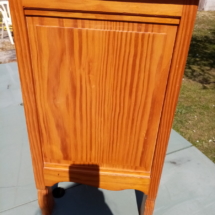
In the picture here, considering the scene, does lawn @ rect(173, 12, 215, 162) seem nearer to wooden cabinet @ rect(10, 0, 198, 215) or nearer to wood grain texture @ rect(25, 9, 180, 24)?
wooden cabinet @ rect(10, 0, 198, 215)

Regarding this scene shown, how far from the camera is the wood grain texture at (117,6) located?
89cm

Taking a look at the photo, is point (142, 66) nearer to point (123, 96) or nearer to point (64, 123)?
point (123, 96)

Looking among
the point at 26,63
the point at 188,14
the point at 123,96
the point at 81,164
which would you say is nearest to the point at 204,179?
the point at 81,164

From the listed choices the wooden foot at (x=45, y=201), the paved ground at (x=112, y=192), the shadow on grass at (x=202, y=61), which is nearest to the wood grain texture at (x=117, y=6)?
the wooden foot at (x=45, y=201)

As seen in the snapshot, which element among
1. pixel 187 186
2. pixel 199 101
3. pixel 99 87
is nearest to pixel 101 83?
pixel 99 87

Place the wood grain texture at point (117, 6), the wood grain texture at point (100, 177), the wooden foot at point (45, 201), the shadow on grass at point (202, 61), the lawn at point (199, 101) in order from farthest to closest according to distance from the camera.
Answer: the shadow on grass at point (202, 61)
the lawn at point (199, 101)
the wooden foot at point (45, 201)
the wood grain texture at point (100, 177)
the wood grain texture at point (117, 6)

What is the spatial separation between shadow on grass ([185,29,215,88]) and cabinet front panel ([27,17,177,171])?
3.14m

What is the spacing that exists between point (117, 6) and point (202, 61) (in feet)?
14.6

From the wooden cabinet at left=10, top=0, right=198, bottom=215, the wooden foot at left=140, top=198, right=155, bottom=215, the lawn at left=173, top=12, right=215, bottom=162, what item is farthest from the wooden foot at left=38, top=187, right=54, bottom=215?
the lawn at left=173, top=12, right=215, bottom=162

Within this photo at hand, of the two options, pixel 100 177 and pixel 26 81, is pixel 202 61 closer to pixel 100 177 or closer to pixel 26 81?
pixel 100 177

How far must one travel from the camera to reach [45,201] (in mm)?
1496

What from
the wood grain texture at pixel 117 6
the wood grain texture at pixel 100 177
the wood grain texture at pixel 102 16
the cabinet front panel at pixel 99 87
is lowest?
the wood grain texture at pixel 100 177

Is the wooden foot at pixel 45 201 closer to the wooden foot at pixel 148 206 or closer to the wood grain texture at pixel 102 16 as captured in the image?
the wooden foot at pixel 148 206

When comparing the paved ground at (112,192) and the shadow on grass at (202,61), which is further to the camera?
the shadow on grass at (202,61)
